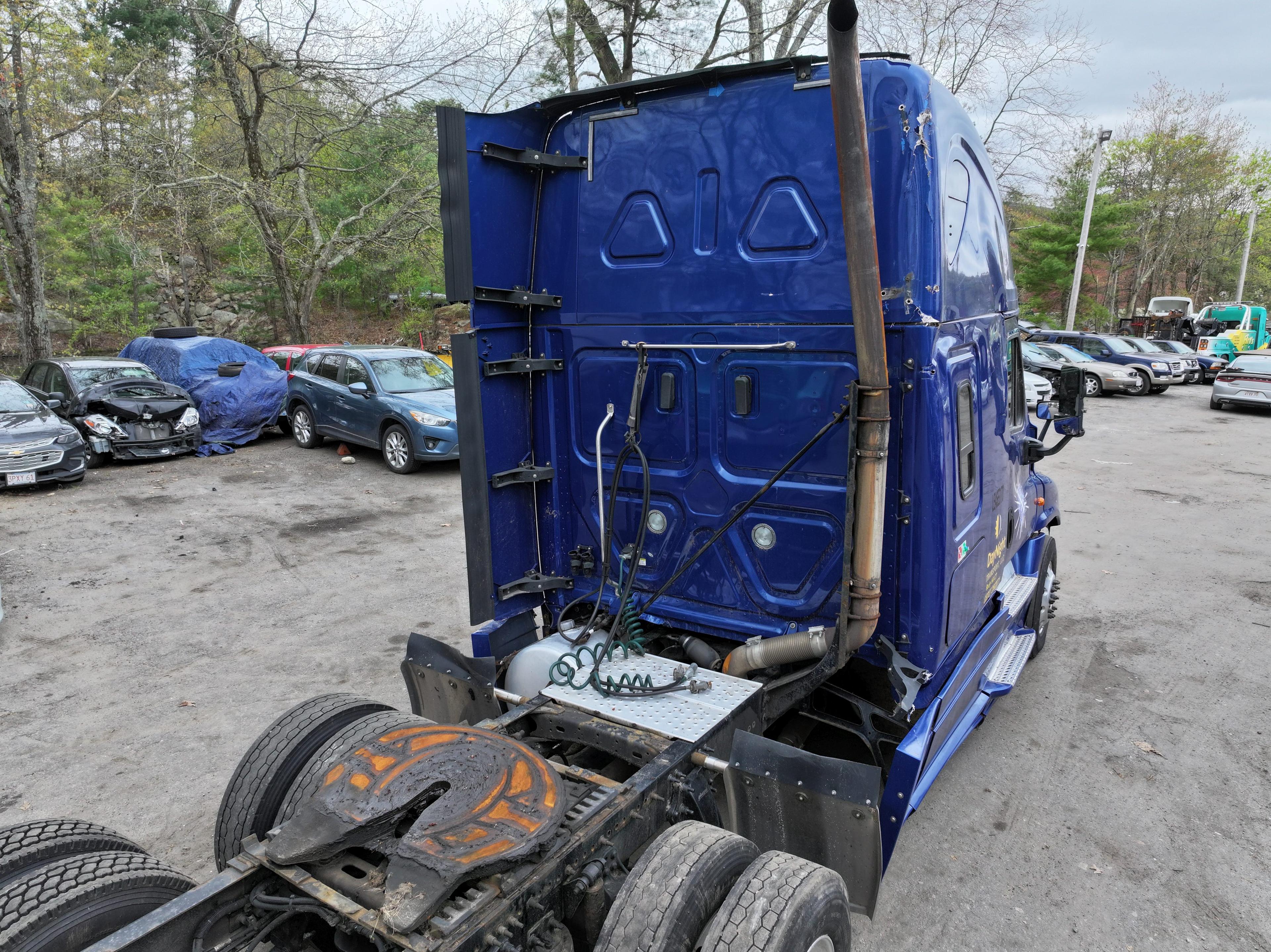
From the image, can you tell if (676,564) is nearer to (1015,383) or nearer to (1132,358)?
(1015,383)

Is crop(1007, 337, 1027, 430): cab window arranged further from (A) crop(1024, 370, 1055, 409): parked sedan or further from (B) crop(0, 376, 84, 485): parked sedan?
(B) crop(0, 376, 84, 485): parked sedan

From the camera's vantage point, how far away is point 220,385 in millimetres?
14016

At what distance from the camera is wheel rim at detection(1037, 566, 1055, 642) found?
17.5 ft

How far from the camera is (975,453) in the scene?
11.5 ft

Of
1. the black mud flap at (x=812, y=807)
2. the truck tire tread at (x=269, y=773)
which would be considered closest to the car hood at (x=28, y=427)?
the truck tire tread at (x=269, y=773)

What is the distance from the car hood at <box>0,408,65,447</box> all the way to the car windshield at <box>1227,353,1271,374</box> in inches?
885

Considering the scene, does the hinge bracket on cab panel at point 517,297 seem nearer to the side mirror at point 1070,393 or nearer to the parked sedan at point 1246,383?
the side mirror at point 1070,393

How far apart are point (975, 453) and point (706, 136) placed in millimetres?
1755

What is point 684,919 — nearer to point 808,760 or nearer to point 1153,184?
point 808,760

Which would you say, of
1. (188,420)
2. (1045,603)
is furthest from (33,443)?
(1045,603)

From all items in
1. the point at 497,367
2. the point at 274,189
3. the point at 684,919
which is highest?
the point at 274,189

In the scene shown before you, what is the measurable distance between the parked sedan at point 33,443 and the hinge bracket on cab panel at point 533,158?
10065 mm

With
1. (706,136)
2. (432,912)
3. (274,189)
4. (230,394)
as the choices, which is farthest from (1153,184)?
(432,912)

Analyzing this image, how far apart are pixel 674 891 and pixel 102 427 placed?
522 inches
